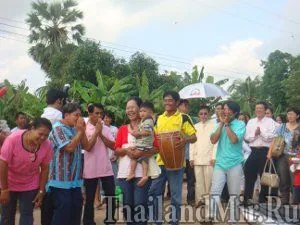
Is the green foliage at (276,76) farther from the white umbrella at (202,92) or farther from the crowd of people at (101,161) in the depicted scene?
the crowd of people at (101,161)

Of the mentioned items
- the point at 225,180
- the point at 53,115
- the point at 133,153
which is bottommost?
the point at 225,180

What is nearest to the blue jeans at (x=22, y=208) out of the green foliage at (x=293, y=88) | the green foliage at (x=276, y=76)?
the green foliage at (x=293, y=88)

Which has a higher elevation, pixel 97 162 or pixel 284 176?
pixel 97 162

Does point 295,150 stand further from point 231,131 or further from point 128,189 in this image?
point 128,189

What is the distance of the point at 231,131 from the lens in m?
5.82

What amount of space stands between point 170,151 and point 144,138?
537mm

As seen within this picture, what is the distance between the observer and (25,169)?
4680mm

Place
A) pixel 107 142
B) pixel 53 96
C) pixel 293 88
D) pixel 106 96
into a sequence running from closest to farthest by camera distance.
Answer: pixel 53 96 → pixel 107 142 → pixel 106 96 → pixel 293 88

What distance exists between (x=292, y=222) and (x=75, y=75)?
1616 centimetres

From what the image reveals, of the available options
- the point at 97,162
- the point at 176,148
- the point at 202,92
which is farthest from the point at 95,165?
the point at 202,92

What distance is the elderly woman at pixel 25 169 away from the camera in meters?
4.55

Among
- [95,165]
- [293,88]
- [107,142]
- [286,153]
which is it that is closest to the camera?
[95,165]

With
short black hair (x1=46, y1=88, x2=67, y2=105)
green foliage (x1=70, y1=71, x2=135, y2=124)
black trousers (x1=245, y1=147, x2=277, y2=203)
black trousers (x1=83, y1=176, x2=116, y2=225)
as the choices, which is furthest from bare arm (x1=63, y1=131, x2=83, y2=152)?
green foliage (x1=70, y1=71, x2=135, y2=124)

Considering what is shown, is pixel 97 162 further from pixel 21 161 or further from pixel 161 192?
pixel 21 161
